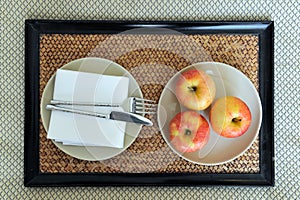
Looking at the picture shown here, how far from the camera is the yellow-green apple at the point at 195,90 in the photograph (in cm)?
73

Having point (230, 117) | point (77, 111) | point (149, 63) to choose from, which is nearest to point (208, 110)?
point (230, 117)

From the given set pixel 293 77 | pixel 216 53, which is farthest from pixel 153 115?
pixel 293 77

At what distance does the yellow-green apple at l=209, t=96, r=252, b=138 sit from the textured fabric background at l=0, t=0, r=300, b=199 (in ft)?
0.33

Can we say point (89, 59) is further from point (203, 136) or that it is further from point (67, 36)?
point (203, 136)

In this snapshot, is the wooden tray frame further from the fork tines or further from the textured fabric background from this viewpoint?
the fork tines

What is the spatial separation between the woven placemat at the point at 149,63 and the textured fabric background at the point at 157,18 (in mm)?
44

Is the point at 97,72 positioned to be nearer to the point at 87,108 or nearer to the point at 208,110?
the point at 87,108

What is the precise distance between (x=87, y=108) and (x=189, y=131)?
0.20 metres

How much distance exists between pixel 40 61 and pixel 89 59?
101 millimetres

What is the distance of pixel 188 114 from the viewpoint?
73cm

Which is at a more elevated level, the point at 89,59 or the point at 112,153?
the point at 89,59

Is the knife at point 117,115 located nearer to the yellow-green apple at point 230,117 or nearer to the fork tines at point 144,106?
the fork tines at point 144,106

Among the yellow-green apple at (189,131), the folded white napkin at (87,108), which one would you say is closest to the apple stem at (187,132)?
the yellow-green apple at (189,131)

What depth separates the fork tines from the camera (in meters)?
0.74
